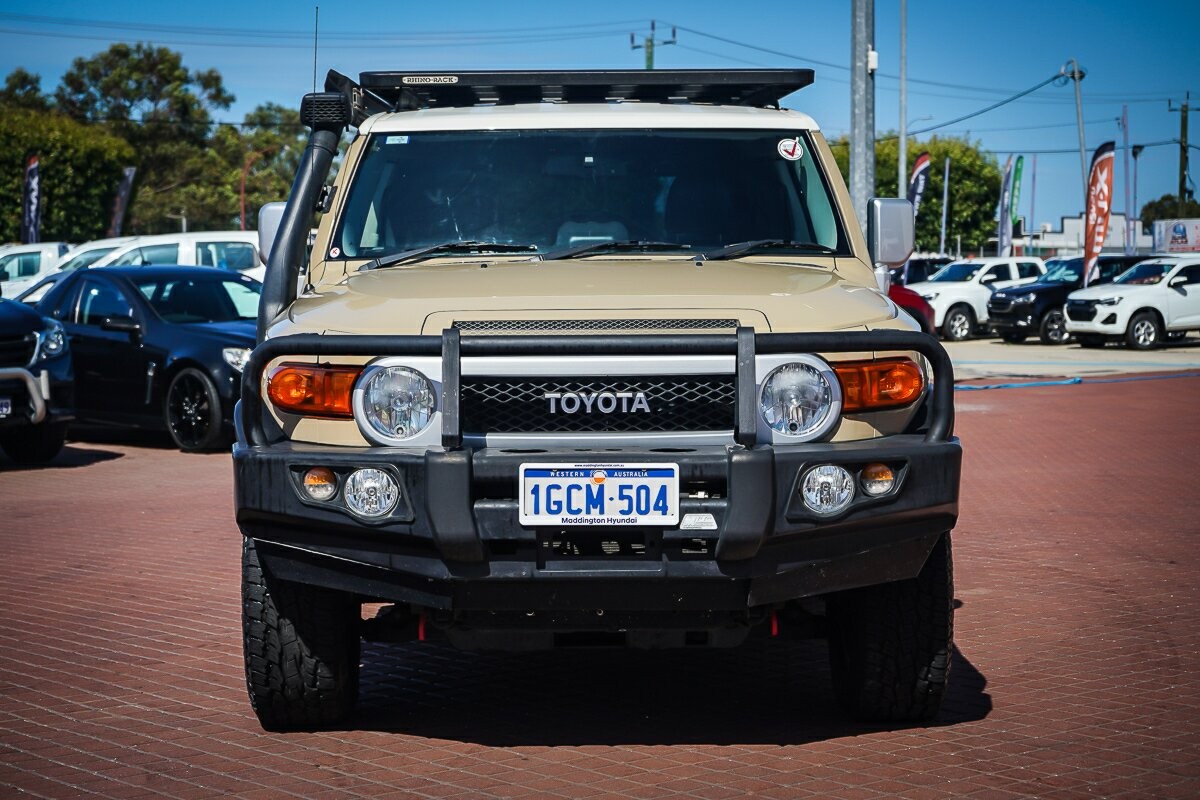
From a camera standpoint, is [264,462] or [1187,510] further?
[1187,510]

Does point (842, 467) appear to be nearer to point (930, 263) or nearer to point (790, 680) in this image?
point (790, 680)

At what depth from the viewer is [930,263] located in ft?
132

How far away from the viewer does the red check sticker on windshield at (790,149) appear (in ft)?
19.9

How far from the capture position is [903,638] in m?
4.95

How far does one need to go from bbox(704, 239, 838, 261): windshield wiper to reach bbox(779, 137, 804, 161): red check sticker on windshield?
440mm

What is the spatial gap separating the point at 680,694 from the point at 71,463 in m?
9.57

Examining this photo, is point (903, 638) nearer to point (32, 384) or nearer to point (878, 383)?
point (878, 383)

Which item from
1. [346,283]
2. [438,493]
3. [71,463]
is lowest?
[71,463]

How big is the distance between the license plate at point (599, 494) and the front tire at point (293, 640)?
37.9 inches

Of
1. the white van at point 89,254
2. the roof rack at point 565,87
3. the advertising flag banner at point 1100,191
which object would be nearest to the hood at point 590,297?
the roof rack at point 565,87

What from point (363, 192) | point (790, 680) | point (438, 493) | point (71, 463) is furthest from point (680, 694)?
point (71, 463)

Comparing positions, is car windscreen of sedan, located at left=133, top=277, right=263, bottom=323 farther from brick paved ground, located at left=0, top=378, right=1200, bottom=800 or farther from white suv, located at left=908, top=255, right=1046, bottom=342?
white suv, located at left=908, top=255, right=1046, bottom=342

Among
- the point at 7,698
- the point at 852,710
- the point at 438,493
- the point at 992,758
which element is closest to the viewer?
the point at 438,493

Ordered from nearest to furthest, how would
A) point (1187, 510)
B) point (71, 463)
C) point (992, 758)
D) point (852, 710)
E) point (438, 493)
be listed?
point (438, 493) < point (992, 758) < point (852, 710) < point (1187, 510) < point (71, 463)
